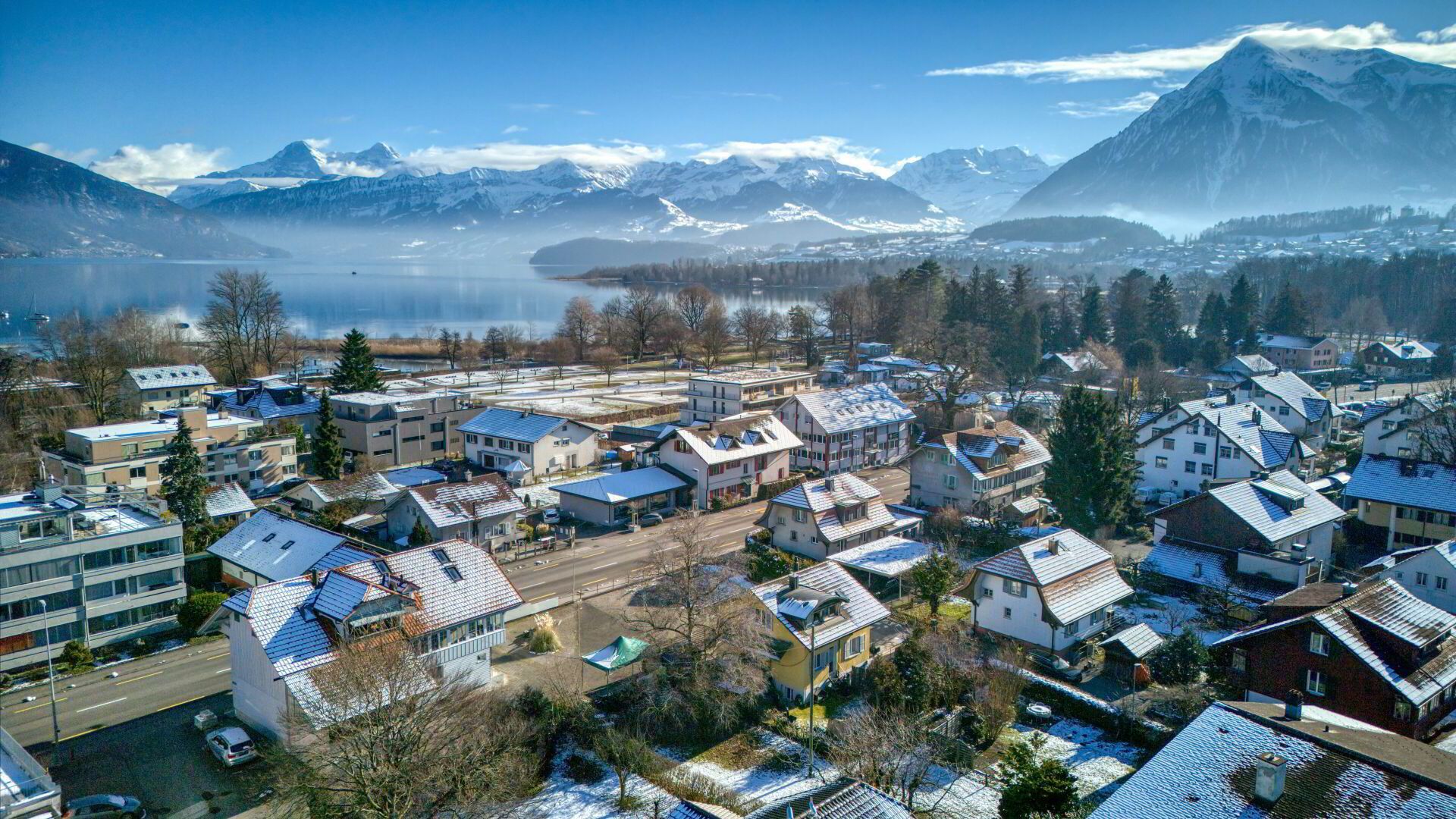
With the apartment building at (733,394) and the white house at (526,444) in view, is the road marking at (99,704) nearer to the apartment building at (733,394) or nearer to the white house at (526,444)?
the white house at (526,444)

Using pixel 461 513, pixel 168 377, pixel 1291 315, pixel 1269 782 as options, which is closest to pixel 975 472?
pixel 461 513

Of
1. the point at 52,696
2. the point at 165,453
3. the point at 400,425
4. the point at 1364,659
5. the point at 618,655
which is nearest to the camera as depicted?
the point at 1364,659

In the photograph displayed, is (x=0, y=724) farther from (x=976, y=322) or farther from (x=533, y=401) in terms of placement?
(x=976, y=322)

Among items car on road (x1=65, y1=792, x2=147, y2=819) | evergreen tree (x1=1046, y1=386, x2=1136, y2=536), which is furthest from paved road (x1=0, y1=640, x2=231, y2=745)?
evergreen tree (x1=1046, y1=386, x2=1136, y2=536)

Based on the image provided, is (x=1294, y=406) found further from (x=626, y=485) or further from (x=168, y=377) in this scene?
(x=168, y=377)

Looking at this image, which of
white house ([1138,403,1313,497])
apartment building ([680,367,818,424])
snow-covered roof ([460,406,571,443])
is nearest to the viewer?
white house ([1138,403,1313,497])

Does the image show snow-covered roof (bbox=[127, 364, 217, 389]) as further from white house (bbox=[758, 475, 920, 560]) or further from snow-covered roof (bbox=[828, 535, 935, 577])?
snow-covered roof (bbox=[828, 535, 935, 577])

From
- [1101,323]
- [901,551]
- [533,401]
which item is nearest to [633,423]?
[533,401]
